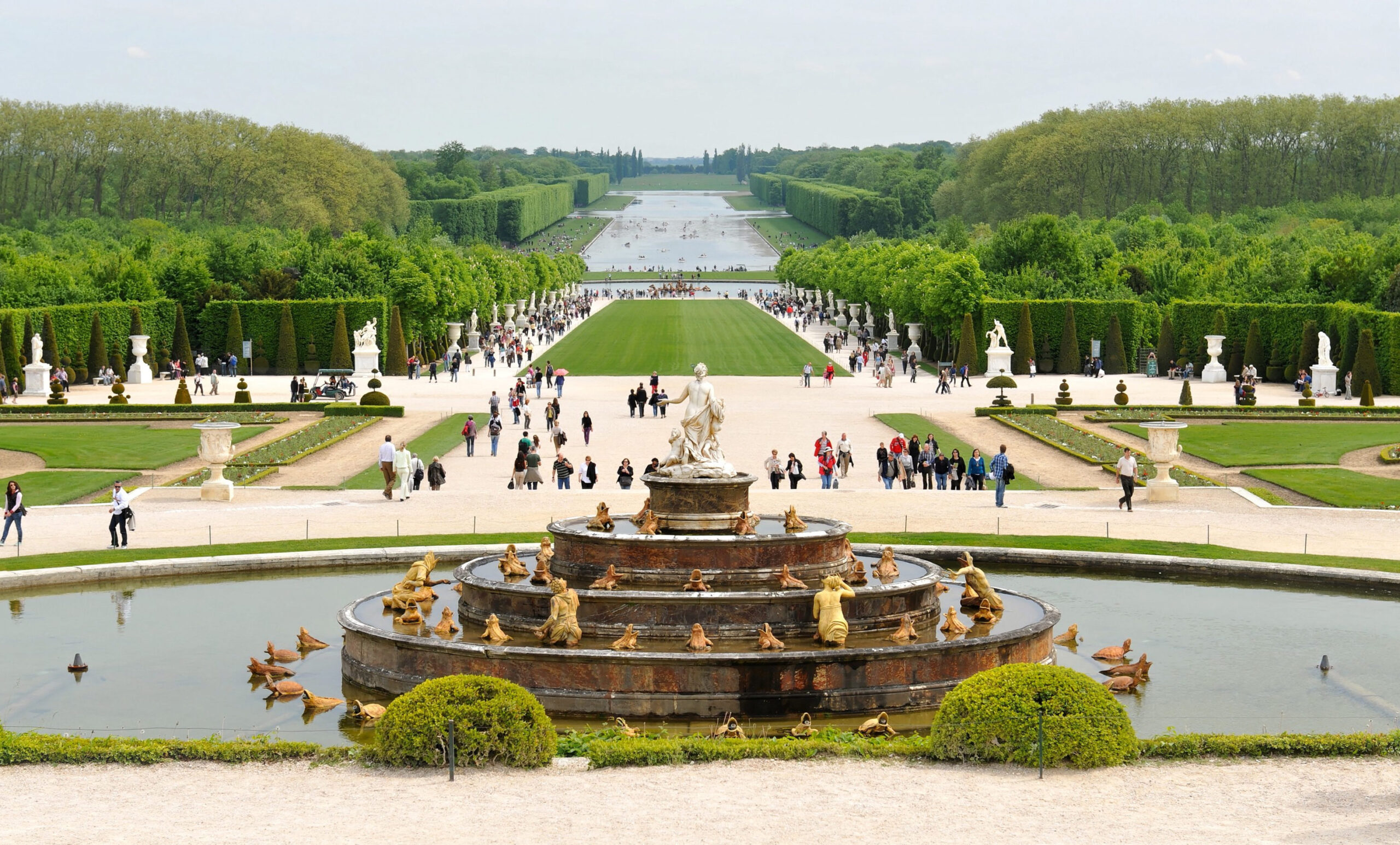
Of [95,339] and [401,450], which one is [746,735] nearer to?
[401,450]

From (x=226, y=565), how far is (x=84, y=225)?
108575 mm

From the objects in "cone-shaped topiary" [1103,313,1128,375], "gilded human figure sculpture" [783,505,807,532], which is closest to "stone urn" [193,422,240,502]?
"gilded human figure sculpture" [783,505,807,532]

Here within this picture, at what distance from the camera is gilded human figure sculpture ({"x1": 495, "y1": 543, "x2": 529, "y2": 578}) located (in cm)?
2248

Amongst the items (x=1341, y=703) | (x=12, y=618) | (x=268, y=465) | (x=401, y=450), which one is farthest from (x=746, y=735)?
(x=268, y=465)

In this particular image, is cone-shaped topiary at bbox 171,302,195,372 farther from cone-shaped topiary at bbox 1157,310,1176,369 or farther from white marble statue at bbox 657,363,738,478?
white marble statue at bbox 657,363,738,478

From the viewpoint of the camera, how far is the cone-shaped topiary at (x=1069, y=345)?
2970 inches

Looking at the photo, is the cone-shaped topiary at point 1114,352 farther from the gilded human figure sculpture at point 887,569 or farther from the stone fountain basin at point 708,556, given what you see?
the stone fountain basin at point 708,556

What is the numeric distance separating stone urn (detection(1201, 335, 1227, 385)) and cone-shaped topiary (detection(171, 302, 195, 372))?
4584 cm

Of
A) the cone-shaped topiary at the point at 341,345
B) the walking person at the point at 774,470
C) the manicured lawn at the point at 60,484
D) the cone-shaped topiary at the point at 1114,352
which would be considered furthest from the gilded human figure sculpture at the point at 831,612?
the cone-shaped topiary at the point at 1114,352

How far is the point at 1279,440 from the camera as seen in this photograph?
4628 centimetres

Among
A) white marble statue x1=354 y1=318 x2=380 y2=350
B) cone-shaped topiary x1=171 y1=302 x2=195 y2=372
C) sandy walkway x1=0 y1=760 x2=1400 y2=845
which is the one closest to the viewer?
sandy walkway x1=0 y1=760 x2=1400 y2=845

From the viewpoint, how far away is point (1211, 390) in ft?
215

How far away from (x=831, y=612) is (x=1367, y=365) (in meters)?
47.5

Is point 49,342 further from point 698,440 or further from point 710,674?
point 710,674
